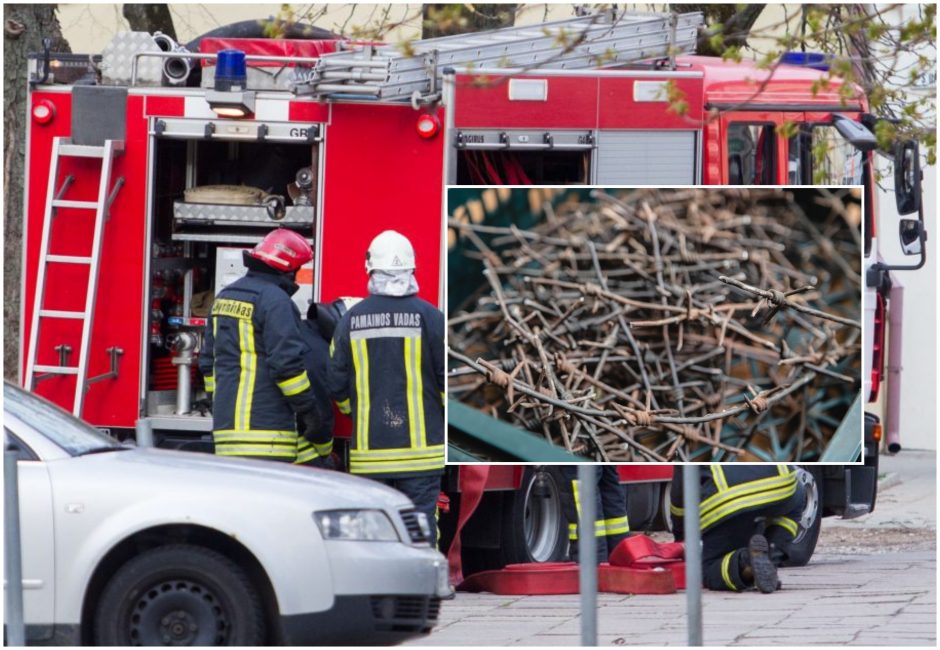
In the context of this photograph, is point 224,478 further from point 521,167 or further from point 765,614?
point 521,167

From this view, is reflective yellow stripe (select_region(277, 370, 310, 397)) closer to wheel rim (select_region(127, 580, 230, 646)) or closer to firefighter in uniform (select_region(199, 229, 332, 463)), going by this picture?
firefighter in uniform (select_region(199, 229, 332, 463))

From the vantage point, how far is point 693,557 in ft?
18.0

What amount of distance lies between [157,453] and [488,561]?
11.1 feet

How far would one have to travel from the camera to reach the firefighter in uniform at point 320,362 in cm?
814

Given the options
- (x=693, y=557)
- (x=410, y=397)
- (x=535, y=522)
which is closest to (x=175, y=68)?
(x=410, y=397)

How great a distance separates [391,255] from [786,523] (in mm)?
2754

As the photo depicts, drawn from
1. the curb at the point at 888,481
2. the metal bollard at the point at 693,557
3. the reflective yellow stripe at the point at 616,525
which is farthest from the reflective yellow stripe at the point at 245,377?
the curb at the point at 888,481

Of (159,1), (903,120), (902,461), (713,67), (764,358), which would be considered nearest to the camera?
(764,358)

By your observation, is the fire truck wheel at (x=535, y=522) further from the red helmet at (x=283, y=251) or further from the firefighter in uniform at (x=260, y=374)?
the red helmet at (x=283, y=251)

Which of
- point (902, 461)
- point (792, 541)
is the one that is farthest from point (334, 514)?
point (902, 461)

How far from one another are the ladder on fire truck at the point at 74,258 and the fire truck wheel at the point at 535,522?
2.36m

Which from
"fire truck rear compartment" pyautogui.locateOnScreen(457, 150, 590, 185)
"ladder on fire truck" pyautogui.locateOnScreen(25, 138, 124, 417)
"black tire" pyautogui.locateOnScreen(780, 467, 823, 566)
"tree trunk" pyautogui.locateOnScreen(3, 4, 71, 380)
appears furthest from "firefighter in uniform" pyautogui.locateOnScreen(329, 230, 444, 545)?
"tree trunk" pyautogui.locateOnScreen(3, 4, 71, 380)

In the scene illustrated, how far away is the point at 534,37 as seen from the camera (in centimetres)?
932

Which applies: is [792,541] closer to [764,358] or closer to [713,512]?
[713,512]
